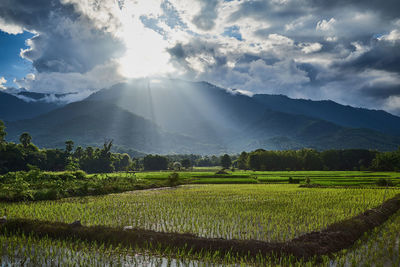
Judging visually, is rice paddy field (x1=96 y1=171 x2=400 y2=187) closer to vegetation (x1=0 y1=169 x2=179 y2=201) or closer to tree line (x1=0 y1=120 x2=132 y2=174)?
vegetation (x1=0 y1=169 x2=179 y2=201)

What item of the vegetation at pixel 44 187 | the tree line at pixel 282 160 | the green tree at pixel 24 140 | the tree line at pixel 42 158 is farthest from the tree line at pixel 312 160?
the green tree at pixel 24 140

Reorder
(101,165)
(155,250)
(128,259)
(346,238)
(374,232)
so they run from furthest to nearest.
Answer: (101,165)
(374,232)
(346,238)
(155,250)
(128,259)

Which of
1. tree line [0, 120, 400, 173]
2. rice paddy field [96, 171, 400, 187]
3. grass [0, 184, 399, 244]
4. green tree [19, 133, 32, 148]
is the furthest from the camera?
tree line [0, 120, 400, 173]

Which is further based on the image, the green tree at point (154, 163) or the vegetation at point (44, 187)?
the green tree at point (154, 163)

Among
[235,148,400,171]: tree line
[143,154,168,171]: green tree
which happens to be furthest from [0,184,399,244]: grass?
[143,154,168,171]: green tree

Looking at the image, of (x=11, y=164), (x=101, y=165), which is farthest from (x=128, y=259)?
(x=101, y=165)

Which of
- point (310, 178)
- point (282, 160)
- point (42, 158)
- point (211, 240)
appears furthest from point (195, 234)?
point (282, 160)

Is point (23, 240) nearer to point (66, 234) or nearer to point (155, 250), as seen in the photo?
point (66, 234)

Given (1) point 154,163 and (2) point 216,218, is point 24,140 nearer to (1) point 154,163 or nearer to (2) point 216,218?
(1) point 154,163

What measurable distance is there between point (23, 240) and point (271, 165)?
8972 cm

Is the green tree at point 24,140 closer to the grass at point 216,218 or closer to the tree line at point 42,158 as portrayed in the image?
the tree line at point 42,158

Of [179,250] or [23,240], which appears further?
[23,240]

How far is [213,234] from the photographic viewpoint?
447 inches

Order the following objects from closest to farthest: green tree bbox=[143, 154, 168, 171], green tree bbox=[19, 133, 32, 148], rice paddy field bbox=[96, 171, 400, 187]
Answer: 1. rice paddy field bbox=[96, 171, 400, 187]
2. green tree bbox=[19, 133, 32, 148]
3. green tree bbox=[143, 154, 168, 171]
